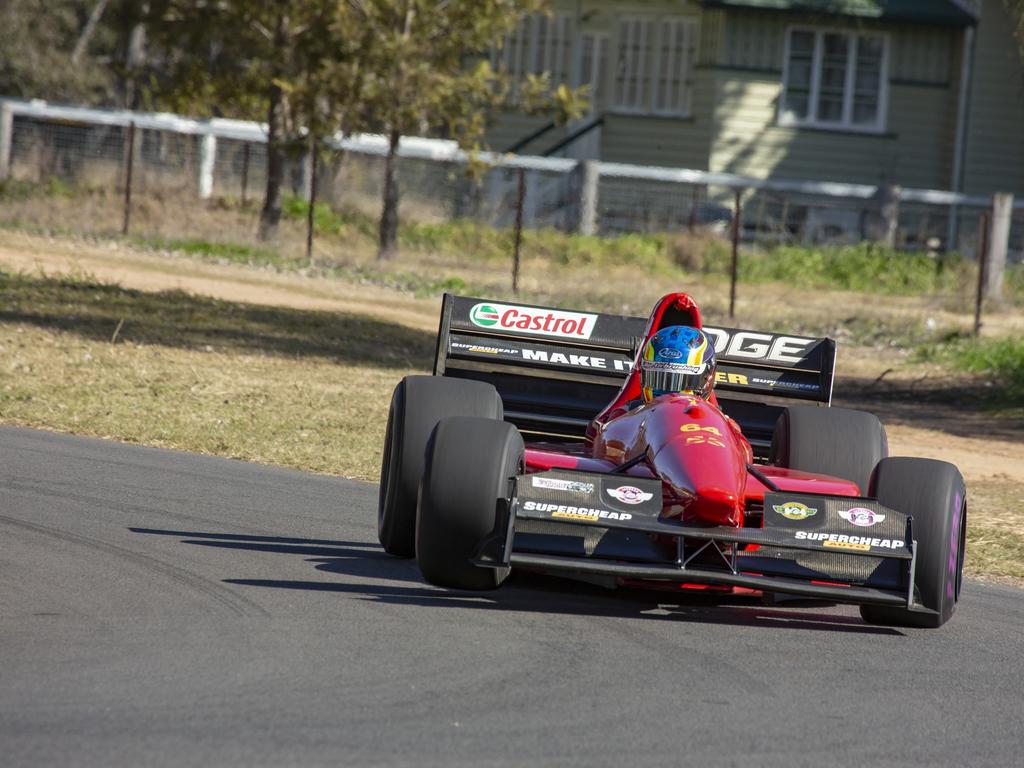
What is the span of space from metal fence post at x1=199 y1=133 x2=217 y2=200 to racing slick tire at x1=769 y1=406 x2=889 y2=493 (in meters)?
21.2

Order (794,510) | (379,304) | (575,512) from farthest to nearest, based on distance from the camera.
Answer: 1. (379,304)
2. (794,510)
3. (575,512)

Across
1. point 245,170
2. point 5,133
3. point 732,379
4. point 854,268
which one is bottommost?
point 732,379

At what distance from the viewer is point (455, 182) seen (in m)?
29.9

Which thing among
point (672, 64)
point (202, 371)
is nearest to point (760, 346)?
point (202, 371)

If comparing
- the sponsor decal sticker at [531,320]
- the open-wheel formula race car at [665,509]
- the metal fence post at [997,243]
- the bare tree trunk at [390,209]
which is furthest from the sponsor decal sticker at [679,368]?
the bare tree trunk at [390,209]

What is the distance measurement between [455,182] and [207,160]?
433cm

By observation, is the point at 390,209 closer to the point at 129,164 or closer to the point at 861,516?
the point at 129,164

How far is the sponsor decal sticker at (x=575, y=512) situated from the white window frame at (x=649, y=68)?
92.0 feet

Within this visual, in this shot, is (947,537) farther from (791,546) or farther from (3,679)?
(3,679)

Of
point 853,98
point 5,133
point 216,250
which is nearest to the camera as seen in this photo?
point 216,250

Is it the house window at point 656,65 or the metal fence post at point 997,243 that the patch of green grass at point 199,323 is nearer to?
the metal fence post at point 997,243

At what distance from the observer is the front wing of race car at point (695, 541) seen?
672 cm

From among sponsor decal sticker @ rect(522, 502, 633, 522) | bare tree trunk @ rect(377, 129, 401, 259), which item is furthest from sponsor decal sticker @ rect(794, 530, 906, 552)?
bare tree trunk @ rect(377, 129, 401, 259)

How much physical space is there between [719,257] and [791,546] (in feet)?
67.6
